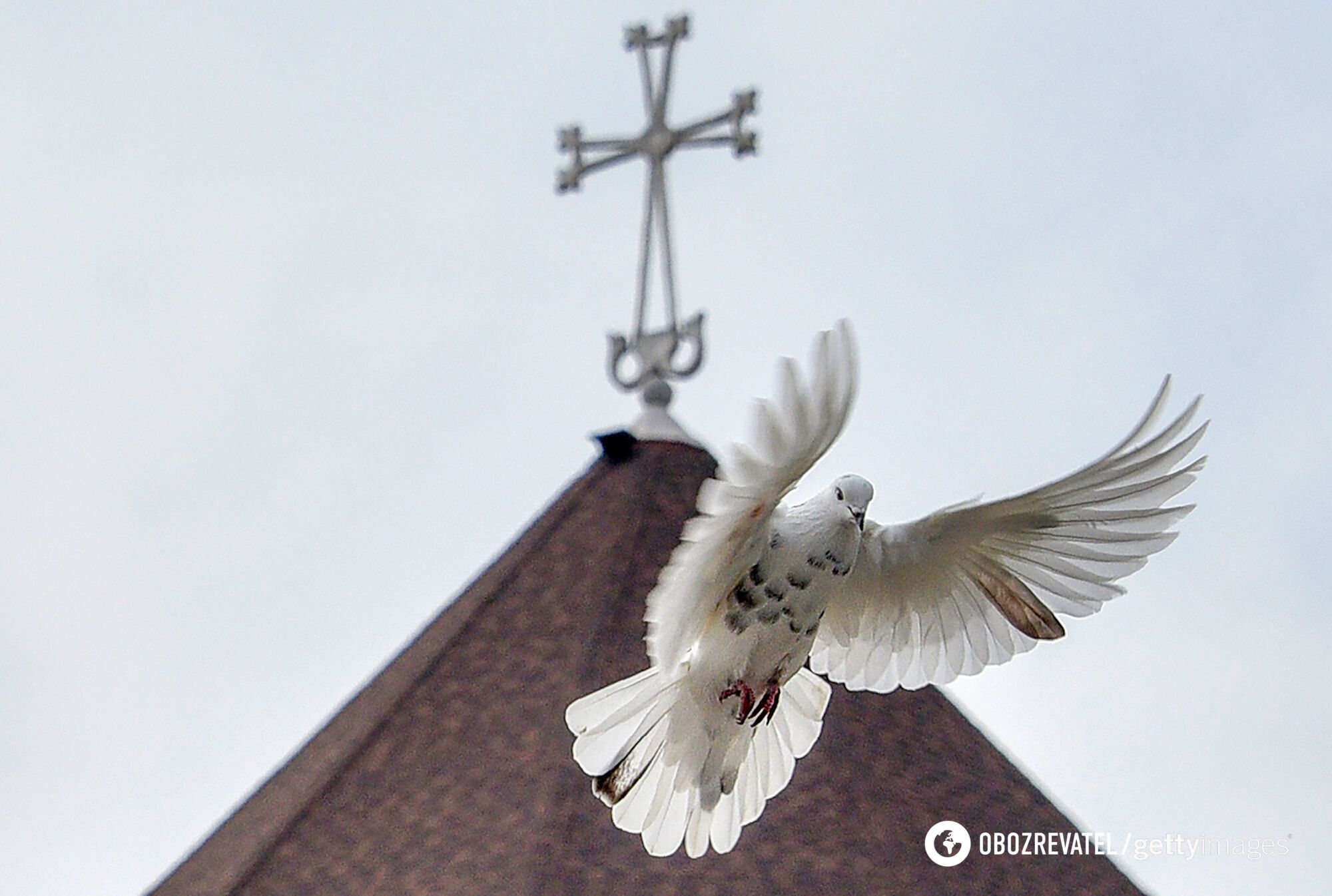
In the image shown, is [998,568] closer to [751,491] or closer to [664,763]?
[664,763]

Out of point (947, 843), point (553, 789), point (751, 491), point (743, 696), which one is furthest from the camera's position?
point (947, 843)

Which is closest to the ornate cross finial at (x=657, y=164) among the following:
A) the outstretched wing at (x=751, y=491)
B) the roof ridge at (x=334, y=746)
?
the roof ridge at (x=334, y=746)

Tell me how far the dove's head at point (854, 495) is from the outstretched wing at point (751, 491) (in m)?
0.15

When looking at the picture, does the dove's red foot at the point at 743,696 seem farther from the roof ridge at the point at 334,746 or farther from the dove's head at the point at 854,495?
the roof ridge at the point at 334,746

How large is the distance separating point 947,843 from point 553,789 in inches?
47.9

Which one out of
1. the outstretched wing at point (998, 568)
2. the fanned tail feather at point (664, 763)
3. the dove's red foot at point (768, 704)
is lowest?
the fanned tail feather at point (664, 763)

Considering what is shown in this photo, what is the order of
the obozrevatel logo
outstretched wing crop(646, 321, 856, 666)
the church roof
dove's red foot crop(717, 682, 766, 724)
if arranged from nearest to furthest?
1. outstretched wing crop(646, 321, 856, 666)
2. dove's red foot crop(717, 682, 766, 724)
3. the church roof
4. the obozrevatel logo

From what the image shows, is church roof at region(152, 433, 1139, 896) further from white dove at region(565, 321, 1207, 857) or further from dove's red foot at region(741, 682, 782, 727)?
dove's red foot at region(741, 682, 782, 727)

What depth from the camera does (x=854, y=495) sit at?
4.19m

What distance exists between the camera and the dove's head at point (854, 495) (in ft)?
13.8

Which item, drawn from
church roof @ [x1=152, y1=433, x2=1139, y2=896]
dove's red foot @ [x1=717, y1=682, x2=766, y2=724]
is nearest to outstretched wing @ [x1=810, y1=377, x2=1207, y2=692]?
dove's red foot @ [x1=717, y1=682, x2=766, y2=724]

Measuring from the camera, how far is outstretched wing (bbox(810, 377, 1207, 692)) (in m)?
4.30

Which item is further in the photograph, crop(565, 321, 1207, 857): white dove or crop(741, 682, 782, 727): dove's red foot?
crop(741, 682, 782, 727): dove's red foot

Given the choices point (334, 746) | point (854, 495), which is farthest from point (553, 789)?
point (854, 495)
